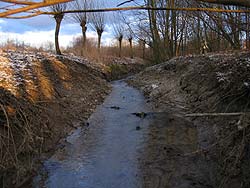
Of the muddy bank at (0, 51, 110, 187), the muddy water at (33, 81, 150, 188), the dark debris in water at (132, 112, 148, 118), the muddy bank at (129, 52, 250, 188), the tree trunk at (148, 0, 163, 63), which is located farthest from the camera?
the tree trunk at (148, 0, 163, 63)

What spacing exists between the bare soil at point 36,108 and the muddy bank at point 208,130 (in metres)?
2.24

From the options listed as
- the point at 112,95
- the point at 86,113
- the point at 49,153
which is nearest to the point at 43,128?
the point at 49,153

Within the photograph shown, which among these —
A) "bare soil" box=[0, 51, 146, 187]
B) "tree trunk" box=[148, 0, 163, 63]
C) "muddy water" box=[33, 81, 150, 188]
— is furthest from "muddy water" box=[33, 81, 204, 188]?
"tree trunk" box=[148, 0, 163, 63]

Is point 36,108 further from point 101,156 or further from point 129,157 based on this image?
point 129,157

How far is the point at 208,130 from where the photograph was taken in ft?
26.1

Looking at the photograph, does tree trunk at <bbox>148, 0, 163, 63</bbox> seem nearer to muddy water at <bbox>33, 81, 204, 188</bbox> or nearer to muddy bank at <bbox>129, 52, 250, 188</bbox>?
muddy bank at <bbox>129, 52, 250, 188</bbox>

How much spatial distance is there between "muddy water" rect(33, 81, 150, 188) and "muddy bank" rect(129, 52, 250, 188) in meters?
0.42

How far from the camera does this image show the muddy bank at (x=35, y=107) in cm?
556

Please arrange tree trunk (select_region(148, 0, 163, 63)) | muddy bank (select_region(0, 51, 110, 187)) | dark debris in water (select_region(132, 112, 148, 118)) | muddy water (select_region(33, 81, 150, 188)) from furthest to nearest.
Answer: tree trunk (select_region(148, 0, 163, 63)) < dark debris in water (select_region(132, 112, 148, 118)) < muddy water (select_region(33, 81, 150, 188)) < muddy bank (select_region(0, 51, 110, 187))

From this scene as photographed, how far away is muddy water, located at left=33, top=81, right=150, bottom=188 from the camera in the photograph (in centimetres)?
568

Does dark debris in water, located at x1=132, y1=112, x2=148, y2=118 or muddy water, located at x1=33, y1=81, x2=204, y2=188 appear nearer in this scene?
muddy water, located at x1=33, y1=81, x2=204, y2=188

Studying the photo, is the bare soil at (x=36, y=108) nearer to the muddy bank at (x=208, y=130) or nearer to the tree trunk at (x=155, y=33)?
the muddy bank at (x=208, y=130)

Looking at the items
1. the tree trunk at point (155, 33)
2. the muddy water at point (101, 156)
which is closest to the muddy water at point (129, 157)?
the muddy water at point (101, 156)

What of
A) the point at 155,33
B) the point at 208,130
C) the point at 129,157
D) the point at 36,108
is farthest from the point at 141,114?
the point at 155,33
